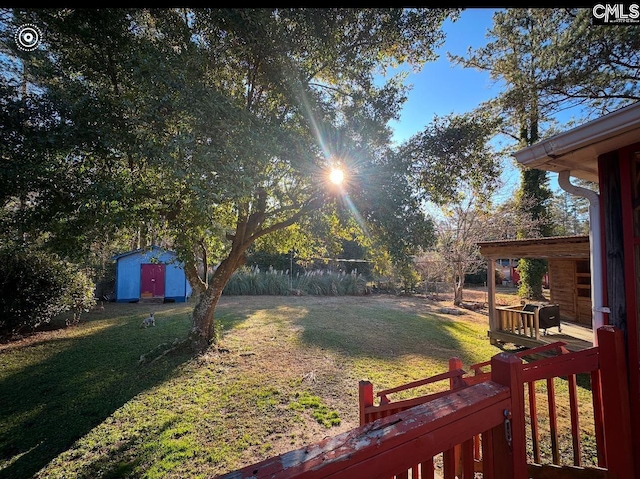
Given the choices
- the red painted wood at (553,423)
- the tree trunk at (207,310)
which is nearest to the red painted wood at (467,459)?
the red painted wood at (553,423)

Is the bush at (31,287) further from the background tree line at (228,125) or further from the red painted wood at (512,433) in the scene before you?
the red painted wood at (512,433)

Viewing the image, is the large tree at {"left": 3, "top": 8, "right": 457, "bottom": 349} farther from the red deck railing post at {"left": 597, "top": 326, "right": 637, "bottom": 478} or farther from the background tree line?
the red deck railing post at {"left": 597, "top": 326, "right": 637, "bottom": 478}

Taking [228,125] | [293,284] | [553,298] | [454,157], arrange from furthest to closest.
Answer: [293,284], [553,298], [454,157], [228,125]

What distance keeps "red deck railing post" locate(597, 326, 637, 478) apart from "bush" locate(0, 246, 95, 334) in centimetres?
910

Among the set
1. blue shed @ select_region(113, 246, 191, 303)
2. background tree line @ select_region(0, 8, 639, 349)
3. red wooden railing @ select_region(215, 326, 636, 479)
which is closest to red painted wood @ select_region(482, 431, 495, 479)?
red wooden railing @ select_region(215, 326, 636, 479)

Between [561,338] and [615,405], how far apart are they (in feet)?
20.1

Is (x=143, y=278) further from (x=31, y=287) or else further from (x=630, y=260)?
(x=630, y=260)

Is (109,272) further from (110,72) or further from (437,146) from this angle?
(437,146)

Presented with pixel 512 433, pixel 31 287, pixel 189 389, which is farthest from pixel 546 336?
pixel 31 287

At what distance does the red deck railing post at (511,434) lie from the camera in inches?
40.7

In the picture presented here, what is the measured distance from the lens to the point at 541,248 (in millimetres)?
5758

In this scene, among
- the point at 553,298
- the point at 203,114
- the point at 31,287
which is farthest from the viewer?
the point at 553,298

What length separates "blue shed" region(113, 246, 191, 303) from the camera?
11031 mm

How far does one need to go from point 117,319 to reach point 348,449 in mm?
10131
